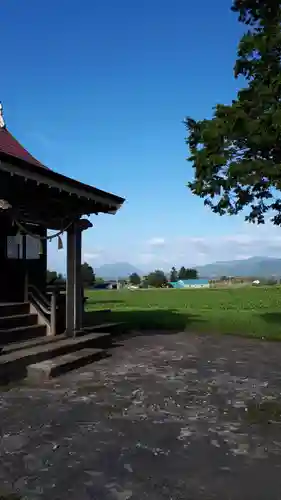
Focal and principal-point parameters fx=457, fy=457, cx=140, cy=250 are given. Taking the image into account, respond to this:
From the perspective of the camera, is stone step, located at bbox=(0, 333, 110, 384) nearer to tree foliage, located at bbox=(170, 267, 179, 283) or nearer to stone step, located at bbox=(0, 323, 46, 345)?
stone step, located at bbox=(0, 323, 46, 345)

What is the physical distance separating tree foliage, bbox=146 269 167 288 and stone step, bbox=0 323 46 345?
43.9m

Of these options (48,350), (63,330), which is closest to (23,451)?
(48,350)

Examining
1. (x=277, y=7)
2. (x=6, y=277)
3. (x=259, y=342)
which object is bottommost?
(x=259, y=342)

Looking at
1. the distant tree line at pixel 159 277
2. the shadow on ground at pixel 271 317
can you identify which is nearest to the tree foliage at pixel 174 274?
the distant tree line at pixel 159 277

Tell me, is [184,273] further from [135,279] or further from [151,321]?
[151,321]

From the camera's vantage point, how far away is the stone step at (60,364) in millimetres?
6922

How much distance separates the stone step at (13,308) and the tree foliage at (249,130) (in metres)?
5.88

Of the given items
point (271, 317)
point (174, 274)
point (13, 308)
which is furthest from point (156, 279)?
point (13, 308)

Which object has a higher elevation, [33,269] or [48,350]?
[33,269]

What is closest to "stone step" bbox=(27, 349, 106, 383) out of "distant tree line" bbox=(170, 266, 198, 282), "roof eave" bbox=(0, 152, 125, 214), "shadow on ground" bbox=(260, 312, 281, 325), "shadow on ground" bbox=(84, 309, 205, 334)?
"roof eave" bbox=(0, 152, 125, 214)

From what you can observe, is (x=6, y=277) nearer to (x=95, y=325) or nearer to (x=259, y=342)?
(x=95, y=325)

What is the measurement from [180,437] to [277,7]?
11.5 m

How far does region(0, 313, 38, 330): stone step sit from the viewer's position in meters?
8.98

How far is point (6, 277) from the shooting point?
11.4 metres
